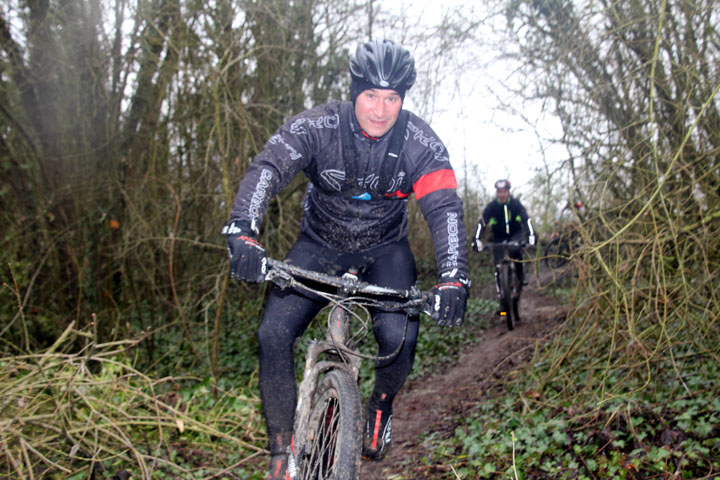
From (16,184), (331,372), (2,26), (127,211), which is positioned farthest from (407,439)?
(2,26)

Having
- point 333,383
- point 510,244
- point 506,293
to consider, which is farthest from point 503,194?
point 333,383

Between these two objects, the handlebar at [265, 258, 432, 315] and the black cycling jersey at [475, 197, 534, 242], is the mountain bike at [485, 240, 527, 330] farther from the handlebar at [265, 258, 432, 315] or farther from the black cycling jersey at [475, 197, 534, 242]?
the handlebar at [265, 258, 432, 315]

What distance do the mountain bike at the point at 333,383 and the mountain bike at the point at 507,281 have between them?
6627mm

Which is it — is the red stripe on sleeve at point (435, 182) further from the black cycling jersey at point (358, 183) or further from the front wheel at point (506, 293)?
the front wheel at point (506, 293)

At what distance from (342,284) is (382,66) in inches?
47.2

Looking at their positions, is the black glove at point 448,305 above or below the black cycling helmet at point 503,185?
below

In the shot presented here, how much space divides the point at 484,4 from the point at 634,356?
402cm

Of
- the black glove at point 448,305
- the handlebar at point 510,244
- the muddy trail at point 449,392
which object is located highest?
the handlebar at point 510,244

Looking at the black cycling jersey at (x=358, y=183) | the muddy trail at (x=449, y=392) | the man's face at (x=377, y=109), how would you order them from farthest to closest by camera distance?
1. the muddy trail at (x=449, y=392)
2. the man's face at (x=377, y=109)
3. the black cycling jersey at (x=358, y=183)

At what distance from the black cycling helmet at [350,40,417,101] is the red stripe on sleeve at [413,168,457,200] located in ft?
1.63

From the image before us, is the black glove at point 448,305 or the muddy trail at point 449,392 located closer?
the black glove at point 448,305

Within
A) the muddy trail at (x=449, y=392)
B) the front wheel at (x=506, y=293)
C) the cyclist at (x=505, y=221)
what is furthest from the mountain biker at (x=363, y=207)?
the cyclist at (x=505, y=221)

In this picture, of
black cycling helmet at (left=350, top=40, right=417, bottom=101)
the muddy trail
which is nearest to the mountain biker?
black cycling helmet at (left=350, top=40, right=417, bottom=101)

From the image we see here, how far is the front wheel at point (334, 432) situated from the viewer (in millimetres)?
2424
